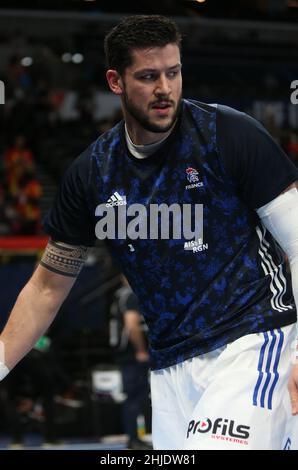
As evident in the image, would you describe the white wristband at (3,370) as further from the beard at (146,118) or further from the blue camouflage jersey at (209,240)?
the beard at (146,118)

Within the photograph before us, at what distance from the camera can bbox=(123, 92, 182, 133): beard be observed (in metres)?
3.55

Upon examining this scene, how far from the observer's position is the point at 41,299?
13.0 feet

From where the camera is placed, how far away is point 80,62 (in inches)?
806

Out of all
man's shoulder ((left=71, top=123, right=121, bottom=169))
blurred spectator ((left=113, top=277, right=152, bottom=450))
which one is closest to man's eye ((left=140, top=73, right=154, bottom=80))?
man's shoulder ((left=71, top=123, right=121, bottom=169))

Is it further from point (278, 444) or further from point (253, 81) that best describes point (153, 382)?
point (253, 81)

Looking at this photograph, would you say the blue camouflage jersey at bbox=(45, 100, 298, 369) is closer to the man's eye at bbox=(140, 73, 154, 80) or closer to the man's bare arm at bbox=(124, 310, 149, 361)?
the man's eye at bbox=(140, 73, 154, 80)

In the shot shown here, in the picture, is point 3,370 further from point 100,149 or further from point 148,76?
point 148,76

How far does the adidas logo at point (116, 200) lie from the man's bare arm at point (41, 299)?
311 millimetres

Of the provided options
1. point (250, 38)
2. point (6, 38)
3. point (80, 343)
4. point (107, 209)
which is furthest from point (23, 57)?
point (107, 209)

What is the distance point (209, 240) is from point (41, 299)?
82 cm

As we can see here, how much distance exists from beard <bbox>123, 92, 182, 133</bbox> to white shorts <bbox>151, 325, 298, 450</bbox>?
2.88ft

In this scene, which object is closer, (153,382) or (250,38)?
(153,382)

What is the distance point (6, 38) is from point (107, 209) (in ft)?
55.2

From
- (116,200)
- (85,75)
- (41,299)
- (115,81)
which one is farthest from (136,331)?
(85,75)
